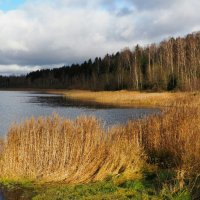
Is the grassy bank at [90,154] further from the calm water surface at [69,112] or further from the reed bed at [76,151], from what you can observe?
the calm water surface at [69,112]

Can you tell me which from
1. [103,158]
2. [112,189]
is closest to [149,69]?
[103,158]

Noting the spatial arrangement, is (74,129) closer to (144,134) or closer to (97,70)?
(144,134)

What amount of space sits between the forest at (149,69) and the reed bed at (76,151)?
4455 cm

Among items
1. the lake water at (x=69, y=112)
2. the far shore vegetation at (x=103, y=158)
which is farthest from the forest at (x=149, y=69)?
the far shore vegetation at (x=103, y=158)

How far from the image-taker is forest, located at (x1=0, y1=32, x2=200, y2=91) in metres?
68.2

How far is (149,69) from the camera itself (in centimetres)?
7600

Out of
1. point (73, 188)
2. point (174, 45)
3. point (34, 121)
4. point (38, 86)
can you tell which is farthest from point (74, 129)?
point (38, 86)

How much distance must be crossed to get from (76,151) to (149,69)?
6546 centimetres

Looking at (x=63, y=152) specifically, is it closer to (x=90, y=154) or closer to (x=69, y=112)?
(x=90, y=154)

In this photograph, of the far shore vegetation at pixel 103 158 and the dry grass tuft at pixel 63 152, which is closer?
the far shore vegetation at pixel 103 158

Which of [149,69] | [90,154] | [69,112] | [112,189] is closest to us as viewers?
[112,189]

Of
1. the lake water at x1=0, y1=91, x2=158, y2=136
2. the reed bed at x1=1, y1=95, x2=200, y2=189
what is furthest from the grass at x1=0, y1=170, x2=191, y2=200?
the lake water at x1=0, y1=91, x2=158, y2=136

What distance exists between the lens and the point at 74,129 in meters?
12.2

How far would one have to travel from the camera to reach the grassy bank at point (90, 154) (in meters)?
10.9
